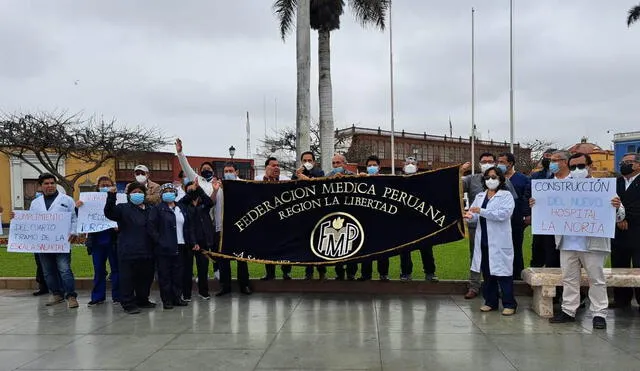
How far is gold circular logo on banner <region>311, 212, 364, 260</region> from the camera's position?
24.0ft

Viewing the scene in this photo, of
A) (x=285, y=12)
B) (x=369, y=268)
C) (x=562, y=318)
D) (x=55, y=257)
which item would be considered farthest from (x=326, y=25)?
(x=562, y=318)

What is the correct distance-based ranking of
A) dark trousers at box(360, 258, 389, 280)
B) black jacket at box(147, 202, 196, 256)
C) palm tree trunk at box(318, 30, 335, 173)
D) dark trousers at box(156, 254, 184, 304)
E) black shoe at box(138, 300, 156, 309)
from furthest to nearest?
palm tree trunk at box(318, 30, 335, 173) → dark trousers at box(360, 258, 389, 280) → black shoe at box(138, 300, 156, 309) → dark trousers at box(156, 254, 184, 304) → black jacket at box(147, 202, 196, 256)

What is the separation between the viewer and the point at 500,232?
6.22m

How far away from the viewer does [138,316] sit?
6.45 meters

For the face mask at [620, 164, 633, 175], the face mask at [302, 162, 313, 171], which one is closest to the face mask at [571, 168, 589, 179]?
the face mask at [620, 164, 633, 175]

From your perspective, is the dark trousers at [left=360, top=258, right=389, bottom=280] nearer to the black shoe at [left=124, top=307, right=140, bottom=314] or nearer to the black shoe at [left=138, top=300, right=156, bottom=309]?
the black shoe at [left=138, top=300, right=156, bottom=309]

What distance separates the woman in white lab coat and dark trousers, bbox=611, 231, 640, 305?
147 centimetres

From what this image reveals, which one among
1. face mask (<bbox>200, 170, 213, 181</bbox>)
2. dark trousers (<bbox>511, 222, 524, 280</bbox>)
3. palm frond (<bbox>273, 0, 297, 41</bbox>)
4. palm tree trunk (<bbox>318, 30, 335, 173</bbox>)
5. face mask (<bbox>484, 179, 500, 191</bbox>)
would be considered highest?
palm frond (<bbox>273, 0, 297, 41</bbox>)

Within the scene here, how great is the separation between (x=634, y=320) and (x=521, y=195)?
2.10 meters

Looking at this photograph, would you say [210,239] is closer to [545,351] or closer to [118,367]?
[118,367]

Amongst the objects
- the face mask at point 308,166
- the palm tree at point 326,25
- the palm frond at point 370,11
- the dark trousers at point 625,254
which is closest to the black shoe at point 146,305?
the face mask at point 308,166

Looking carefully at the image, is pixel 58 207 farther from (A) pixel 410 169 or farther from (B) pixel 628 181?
(B) pixel 628 181

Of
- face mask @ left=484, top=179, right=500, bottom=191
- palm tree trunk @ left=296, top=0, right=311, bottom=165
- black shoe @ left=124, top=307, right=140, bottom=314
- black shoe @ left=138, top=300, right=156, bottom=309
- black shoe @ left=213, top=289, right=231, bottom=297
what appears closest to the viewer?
face mask @ left=484, top=179, right=500, bottom=191

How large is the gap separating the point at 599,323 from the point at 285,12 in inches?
582
